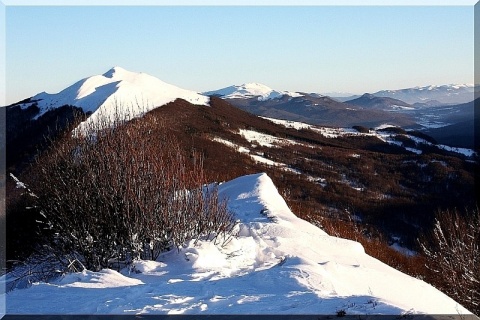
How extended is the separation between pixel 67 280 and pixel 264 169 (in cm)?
3045

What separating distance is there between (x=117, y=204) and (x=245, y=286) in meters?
3.33

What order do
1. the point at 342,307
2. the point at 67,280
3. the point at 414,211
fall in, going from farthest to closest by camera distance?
the point at 414,211, the point at 67,280, the point at 342,307

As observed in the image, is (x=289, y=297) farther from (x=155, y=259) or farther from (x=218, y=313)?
(x=155, y=259)

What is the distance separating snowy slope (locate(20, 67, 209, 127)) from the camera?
3872 cm

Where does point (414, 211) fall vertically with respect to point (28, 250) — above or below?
below

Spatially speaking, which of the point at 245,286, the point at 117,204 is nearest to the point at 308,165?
the point at 117,204

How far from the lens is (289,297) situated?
6320 millimetres

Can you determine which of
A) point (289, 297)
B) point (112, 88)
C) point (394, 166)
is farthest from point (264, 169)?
point (289, 297)

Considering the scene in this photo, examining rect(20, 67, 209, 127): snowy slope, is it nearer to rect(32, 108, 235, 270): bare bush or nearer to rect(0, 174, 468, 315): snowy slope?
rect(32, 108, 235, 270): bare bush

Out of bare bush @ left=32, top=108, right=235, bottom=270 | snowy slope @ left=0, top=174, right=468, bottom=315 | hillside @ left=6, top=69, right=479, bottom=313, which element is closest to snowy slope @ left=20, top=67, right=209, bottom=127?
hillside @ left=6, top=69, right=479, bottom=313

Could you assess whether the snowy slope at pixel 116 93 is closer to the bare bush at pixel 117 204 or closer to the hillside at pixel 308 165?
the hillside at pixel 308 165

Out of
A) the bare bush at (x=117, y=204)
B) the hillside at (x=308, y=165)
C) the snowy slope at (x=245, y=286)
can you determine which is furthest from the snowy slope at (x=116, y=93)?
the snowy slope at (x=245, y=286)

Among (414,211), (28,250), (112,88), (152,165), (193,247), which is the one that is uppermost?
(112,88)

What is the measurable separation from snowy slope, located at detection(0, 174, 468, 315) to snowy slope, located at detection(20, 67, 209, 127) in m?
26.2
